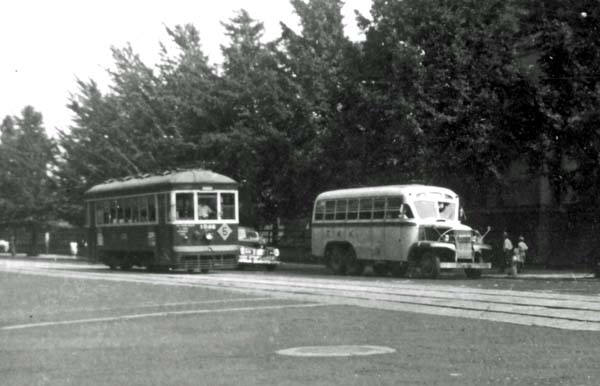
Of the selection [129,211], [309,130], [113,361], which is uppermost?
[309,130]

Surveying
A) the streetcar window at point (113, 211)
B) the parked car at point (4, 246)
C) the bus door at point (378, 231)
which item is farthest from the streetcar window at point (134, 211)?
the parked car at point (4, 246)

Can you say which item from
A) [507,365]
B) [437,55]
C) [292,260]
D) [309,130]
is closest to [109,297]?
[507,365]

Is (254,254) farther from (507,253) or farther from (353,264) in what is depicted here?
(507,253)

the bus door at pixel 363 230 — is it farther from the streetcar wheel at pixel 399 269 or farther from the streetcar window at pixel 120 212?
the streetcar window at pixel 120 212

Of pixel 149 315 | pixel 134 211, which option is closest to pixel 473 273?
pixel 134 211

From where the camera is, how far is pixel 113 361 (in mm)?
10008

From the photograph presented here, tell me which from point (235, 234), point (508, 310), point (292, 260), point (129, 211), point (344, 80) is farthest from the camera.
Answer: point (292, 260)

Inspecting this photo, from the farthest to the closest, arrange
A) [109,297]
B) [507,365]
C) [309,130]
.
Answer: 1. [309,130]
2. [109,297]
3. [507,365]

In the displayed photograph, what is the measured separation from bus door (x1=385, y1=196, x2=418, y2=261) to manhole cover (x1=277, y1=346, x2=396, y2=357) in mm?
17779

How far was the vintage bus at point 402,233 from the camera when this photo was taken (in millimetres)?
27984

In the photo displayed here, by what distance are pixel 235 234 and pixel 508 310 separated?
703 inches

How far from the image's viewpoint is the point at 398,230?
2867cm

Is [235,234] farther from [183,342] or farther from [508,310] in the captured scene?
[183,342]

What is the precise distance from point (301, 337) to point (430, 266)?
646 inches
